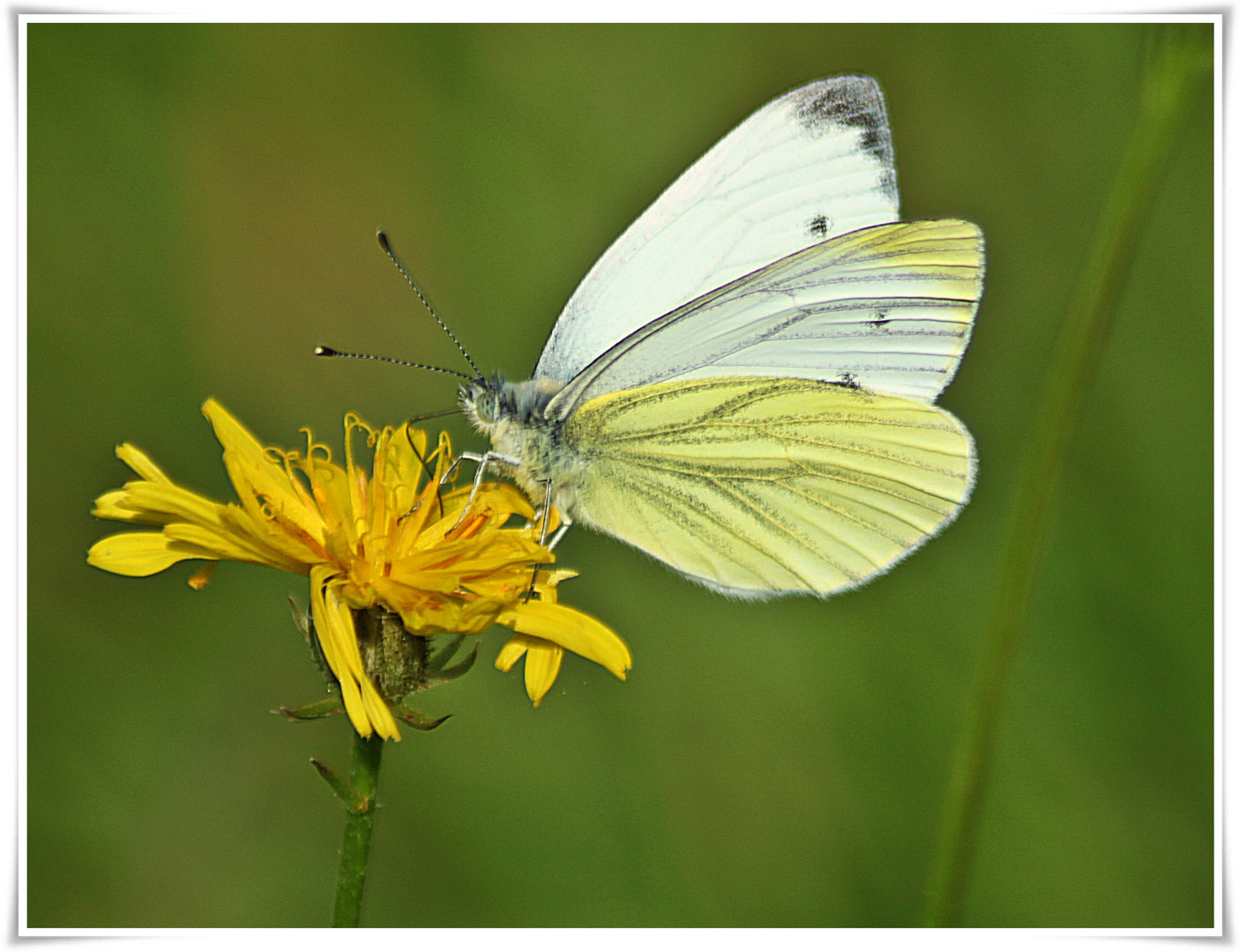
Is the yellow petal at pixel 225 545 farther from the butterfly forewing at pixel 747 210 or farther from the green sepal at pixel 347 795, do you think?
the butterfly forewing at pixel 747 210

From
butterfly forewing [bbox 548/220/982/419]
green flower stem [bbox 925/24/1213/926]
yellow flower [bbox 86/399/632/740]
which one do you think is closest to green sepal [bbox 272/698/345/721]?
yellow flower [bbox 86/399/632/740]

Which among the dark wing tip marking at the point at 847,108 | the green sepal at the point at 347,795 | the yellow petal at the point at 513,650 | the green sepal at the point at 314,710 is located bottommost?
the green sepal at the point at 347,795

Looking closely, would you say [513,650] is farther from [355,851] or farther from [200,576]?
[200,576]

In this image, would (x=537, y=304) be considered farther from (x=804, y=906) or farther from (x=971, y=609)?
(x=804, y=906)

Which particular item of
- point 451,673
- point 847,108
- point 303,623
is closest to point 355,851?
point 451,673

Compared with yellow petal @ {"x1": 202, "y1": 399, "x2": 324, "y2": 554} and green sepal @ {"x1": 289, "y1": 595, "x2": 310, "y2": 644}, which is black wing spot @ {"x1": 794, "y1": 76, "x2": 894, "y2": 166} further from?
green sepal @ {"x1": 289, "y1": 595, "x2": 310, "y2": 644}

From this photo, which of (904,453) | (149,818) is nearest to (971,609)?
(904,453)

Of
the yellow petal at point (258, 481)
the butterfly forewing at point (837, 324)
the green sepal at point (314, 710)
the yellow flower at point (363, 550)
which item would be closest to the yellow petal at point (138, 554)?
the yellow flower at point (363, 550)
